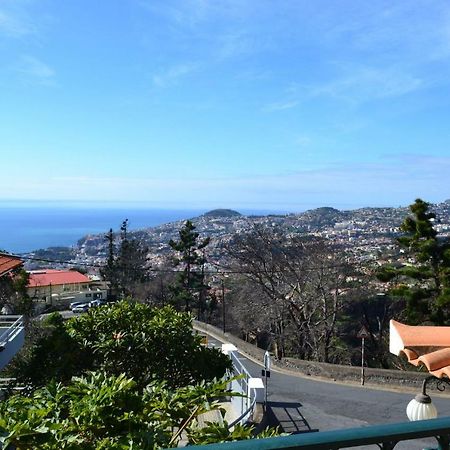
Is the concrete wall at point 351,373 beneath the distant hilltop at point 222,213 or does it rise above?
beneath

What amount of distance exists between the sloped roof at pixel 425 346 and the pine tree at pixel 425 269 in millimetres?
13304

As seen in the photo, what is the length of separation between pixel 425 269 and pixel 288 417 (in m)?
7.37

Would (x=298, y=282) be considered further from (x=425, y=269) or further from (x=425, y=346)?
(x=425, y=346)

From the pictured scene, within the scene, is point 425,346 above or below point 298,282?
above

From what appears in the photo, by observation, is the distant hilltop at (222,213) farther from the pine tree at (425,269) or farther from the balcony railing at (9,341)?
the balcony railing at (9,341)

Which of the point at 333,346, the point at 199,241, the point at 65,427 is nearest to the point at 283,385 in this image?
the point at 333,346

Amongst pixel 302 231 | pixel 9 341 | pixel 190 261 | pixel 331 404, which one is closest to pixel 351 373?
pixel 331 404

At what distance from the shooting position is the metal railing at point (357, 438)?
1.15 metres

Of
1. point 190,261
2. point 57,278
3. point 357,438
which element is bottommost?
point 57,278

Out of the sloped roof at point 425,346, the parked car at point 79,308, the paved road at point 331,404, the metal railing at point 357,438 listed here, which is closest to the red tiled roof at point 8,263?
the paved road at point 331,404

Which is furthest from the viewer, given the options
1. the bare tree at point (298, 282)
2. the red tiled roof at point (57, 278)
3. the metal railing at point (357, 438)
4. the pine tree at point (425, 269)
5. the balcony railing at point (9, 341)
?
the red tiled roof at point (57, 278)

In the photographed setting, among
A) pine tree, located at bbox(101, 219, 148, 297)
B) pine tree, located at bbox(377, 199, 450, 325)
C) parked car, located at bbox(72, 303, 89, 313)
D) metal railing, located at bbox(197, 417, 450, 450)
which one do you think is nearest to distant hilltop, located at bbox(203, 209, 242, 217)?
pine tree, located at bbox(101, 219, 148, 297)

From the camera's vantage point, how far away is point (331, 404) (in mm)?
13383

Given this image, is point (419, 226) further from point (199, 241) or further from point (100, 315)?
point (199, 241)
